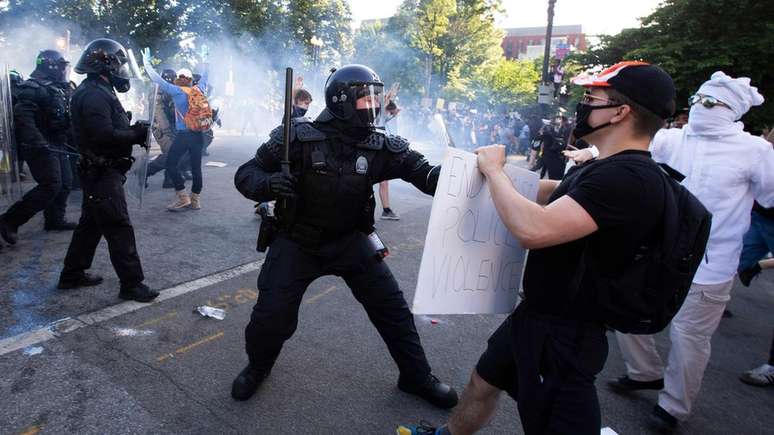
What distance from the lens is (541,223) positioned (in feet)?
4.93

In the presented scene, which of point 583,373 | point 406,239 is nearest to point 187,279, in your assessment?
point 406,239

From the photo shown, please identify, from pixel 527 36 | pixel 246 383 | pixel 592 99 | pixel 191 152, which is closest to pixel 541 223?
pixel 592 99

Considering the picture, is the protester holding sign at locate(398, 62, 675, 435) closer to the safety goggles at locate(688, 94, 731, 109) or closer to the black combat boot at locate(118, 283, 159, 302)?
the safety goggles at locate(688, 94, 731, 109)

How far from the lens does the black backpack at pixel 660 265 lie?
154 centimetres

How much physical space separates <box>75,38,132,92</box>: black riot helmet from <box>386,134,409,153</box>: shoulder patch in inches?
93.4

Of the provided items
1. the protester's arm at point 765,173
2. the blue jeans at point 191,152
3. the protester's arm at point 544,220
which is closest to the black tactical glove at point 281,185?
the protester's arm at point 544,220

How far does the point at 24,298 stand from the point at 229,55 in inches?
783

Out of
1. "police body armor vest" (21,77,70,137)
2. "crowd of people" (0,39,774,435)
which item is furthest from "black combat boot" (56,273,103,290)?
"police body armor vest" (21,77,70,137)

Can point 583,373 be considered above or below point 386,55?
below

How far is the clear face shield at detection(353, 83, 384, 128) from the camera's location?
98.7 inches

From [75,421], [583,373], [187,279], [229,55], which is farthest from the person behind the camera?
[229,55]

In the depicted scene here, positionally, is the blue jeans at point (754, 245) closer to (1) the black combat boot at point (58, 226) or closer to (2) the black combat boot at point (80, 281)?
(2) the black combat boot at point (80, 281)

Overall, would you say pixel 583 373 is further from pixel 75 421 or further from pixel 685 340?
pixel 75 421

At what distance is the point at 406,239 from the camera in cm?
636
